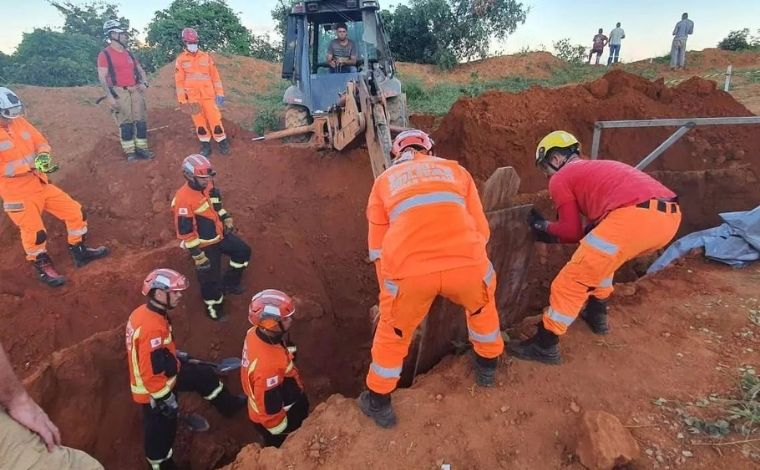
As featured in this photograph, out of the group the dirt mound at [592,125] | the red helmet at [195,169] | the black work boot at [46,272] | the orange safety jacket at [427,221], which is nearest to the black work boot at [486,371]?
the orange safety jacket at [427,221]

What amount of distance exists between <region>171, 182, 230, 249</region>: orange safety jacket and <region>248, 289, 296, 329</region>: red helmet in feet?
4.82

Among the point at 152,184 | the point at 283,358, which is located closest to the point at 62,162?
the point at 152,184

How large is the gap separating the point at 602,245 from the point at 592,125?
16.9 feet

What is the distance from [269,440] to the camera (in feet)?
13.1

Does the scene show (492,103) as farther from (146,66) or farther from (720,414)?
(146,66)

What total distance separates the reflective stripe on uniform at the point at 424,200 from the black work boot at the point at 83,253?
4646 mm

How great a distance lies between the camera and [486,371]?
324 centimetres

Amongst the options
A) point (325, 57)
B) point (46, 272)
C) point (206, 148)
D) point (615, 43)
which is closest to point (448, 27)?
point (615, 43)

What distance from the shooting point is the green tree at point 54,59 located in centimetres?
1483

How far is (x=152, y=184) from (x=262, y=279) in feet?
8.63

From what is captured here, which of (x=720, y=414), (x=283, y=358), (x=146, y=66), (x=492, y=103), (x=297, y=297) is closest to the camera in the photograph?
(x=720, y=414)

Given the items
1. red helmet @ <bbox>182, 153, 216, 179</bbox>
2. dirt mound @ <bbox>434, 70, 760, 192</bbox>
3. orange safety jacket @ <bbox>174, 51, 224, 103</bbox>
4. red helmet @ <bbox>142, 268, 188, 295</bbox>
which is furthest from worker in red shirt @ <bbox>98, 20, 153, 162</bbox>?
dirt mound @ <bbox>434, 70, 760, 192</bbox>

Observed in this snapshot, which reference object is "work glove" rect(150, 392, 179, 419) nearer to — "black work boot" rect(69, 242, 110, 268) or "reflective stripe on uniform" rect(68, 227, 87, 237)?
"black work boot" rect(69, 242, 110, 268)

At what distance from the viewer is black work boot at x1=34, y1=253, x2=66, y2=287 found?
5.24m
